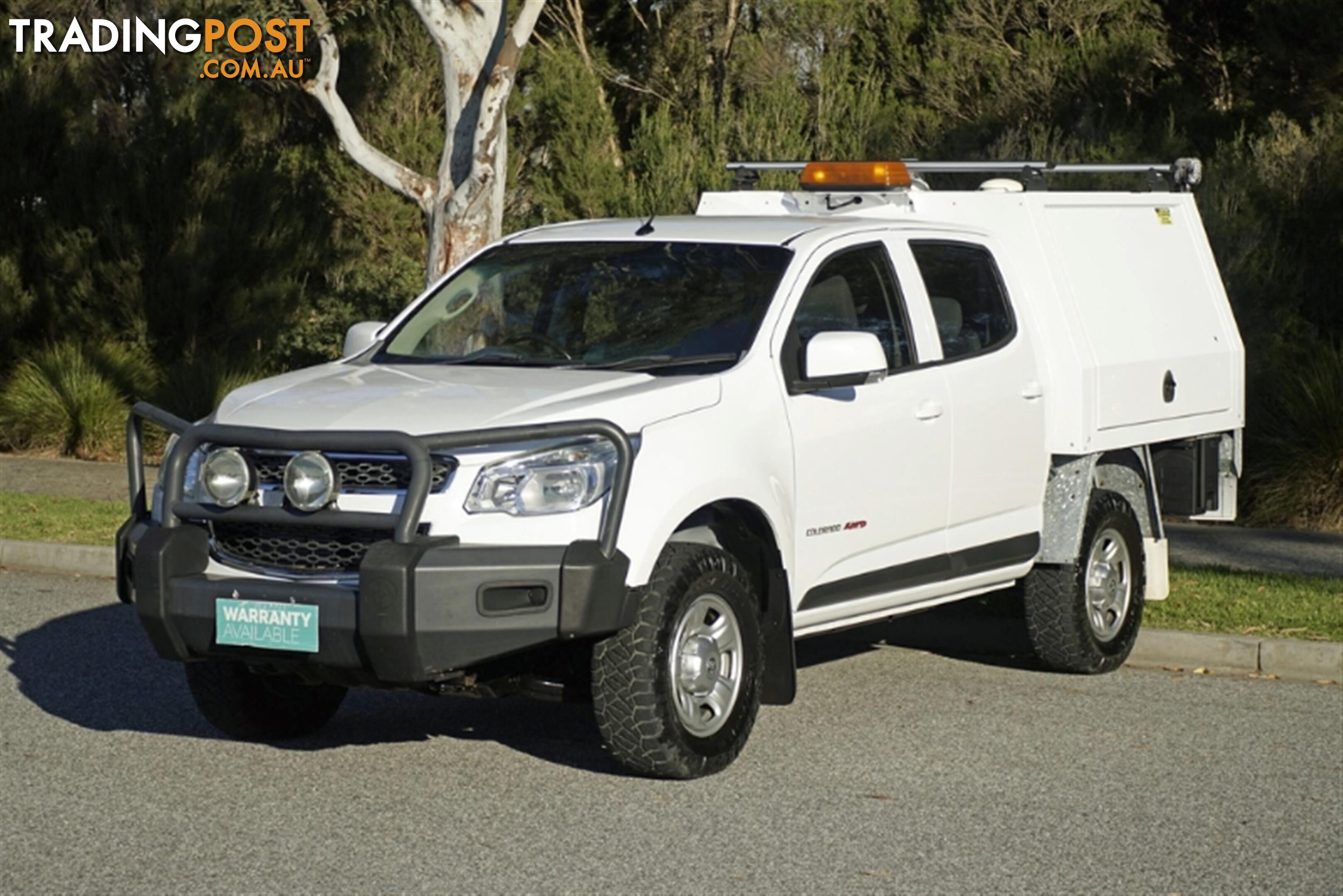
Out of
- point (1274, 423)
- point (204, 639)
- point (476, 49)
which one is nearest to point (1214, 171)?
point (1274, 423)

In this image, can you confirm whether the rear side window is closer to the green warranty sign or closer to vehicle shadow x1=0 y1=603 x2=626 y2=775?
vehicle shadow x1=0 y1=603 x2=626 y2=775

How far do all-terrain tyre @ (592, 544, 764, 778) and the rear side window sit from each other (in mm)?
1843

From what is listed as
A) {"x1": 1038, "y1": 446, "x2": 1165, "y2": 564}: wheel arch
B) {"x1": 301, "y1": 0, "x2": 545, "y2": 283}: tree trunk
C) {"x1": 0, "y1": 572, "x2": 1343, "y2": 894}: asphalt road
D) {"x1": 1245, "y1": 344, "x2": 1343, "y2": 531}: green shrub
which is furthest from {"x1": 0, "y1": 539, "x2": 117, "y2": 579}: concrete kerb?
{"x1": 1245, "y1": 344, "x2": 1343, "y2": 531}: green shrub

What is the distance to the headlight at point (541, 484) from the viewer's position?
20.9 ft

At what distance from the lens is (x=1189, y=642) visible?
30.8ft

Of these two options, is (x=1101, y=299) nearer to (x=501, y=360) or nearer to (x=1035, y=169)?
(x=1035, y=169)

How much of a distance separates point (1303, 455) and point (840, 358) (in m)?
8.90

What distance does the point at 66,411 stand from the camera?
61.4ft

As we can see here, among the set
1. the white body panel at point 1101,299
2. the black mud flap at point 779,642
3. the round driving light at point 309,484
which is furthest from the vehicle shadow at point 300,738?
the white body panel at point 1101,299

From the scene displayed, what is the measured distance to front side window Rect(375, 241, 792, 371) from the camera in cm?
747

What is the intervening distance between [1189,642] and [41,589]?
638 centimetres

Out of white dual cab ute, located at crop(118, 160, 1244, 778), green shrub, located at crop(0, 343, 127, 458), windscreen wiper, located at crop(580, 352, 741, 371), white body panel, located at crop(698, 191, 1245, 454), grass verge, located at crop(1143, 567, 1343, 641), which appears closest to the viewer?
white dual cab ute, located at crop(118, 160, 1244, 778)

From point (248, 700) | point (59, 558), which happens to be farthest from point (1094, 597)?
point (59, 558)

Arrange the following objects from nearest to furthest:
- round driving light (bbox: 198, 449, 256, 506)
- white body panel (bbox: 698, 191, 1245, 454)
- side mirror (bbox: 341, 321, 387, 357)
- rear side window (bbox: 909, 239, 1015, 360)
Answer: round driving light (bbox: 198, 449, 256, 506)
side mirror (bbox: 341, 321, 387, 357)
rear side window (bbox: 909, 239, 1015, 360)
white body panel (bbox: 698, 191, 1245, 454)
